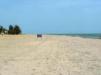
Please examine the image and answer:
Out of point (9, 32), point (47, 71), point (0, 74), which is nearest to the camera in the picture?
point (0, 74)

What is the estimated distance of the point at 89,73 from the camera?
10617 mm

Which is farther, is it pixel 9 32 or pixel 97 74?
pixel 9 32

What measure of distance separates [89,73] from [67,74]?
83 cm

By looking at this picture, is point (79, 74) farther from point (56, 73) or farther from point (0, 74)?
point (0, 74)

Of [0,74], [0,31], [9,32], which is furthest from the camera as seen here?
[9,32]

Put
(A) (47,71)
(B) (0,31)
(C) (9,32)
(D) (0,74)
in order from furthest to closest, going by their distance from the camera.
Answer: (C) (9,32)
(B) (0,31)
(A) (47,71)
(D) (0,74)

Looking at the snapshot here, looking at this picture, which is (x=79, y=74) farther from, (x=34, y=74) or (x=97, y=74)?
(x=34, y=74)

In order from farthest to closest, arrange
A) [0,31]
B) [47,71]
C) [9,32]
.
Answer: [9,32], [0,31], [47,71]

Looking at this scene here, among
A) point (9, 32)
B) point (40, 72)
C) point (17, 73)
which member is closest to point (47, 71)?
point (40, 72)

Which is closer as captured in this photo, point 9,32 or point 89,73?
point 89,73

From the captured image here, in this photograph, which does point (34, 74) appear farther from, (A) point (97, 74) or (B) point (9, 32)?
(B) point (9, 32)

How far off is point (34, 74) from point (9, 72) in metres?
1.05

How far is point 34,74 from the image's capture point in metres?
10.3

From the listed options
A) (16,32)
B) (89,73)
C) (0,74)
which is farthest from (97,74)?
(16,32)
